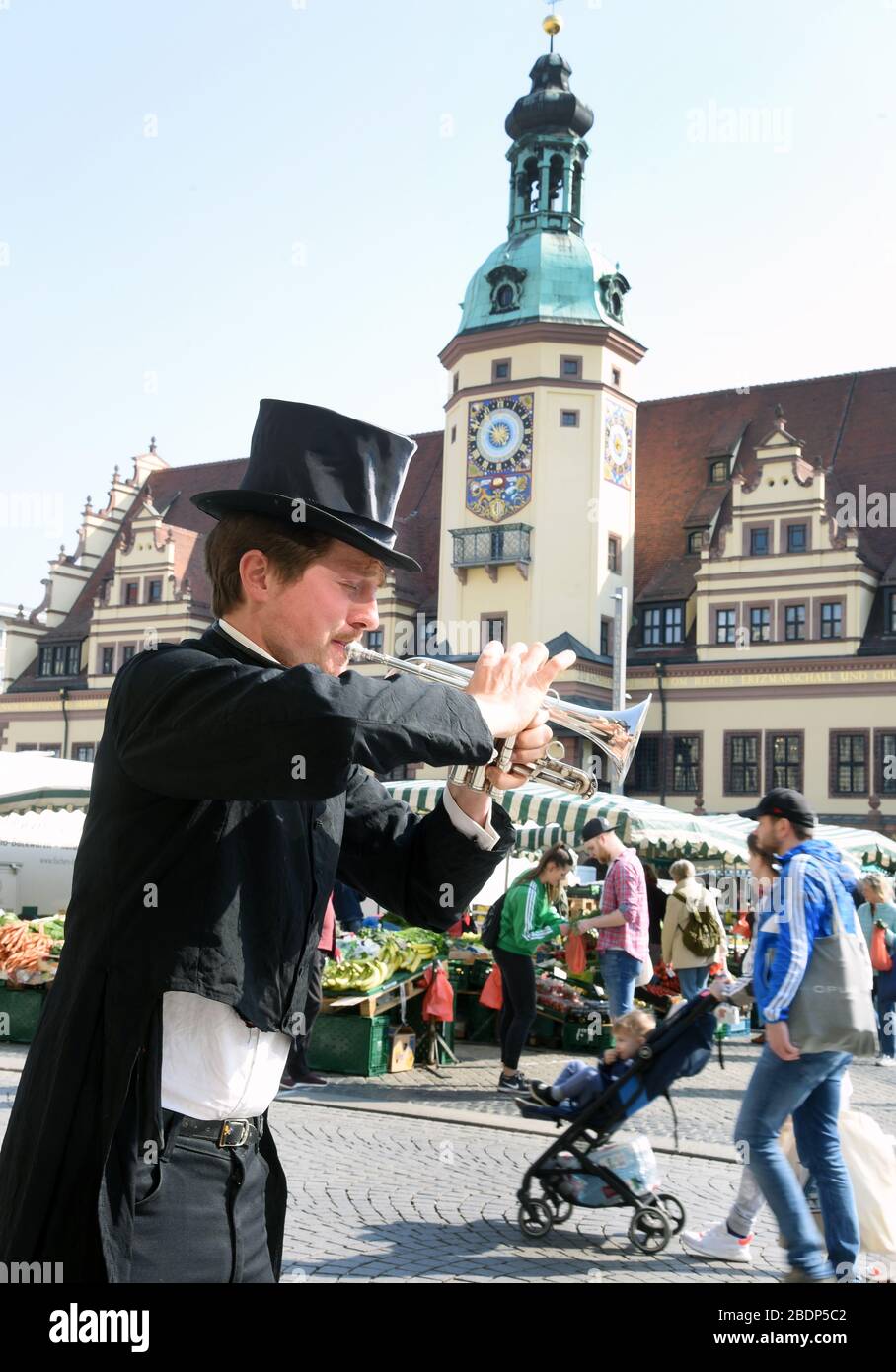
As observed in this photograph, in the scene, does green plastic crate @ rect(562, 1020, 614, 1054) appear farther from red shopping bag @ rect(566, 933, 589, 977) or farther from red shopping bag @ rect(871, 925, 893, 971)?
red shopping bag @ rect(871, 925, 893, 971)

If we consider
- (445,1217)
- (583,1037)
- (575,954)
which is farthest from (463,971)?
(445,1217)

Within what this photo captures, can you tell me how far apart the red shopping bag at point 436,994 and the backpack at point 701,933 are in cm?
219

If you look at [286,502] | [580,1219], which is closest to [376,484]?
[286,502]

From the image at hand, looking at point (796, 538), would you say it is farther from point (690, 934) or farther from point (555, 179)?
point (690, 934)

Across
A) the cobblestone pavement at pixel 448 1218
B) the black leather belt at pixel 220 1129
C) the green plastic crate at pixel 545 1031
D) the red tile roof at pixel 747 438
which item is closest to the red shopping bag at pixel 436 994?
the green plastic crate at pixel 545 1031

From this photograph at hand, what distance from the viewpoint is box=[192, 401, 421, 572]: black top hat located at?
229cm

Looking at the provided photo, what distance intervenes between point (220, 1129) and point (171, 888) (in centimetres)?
39

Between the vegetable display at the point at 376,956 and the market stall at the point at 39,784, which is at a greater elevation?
the market stall at the point at 39,784

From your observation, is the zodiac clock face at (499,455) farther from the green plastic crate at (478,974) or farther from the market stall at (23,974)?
the market stall at (23,974)

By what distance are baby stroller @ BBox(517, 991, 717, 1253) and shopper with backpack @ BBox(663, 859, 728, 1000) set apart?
5577 millimetres

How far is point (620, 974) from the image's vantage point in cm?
1077

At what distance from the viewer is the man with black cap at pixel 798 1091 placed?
5.53m
